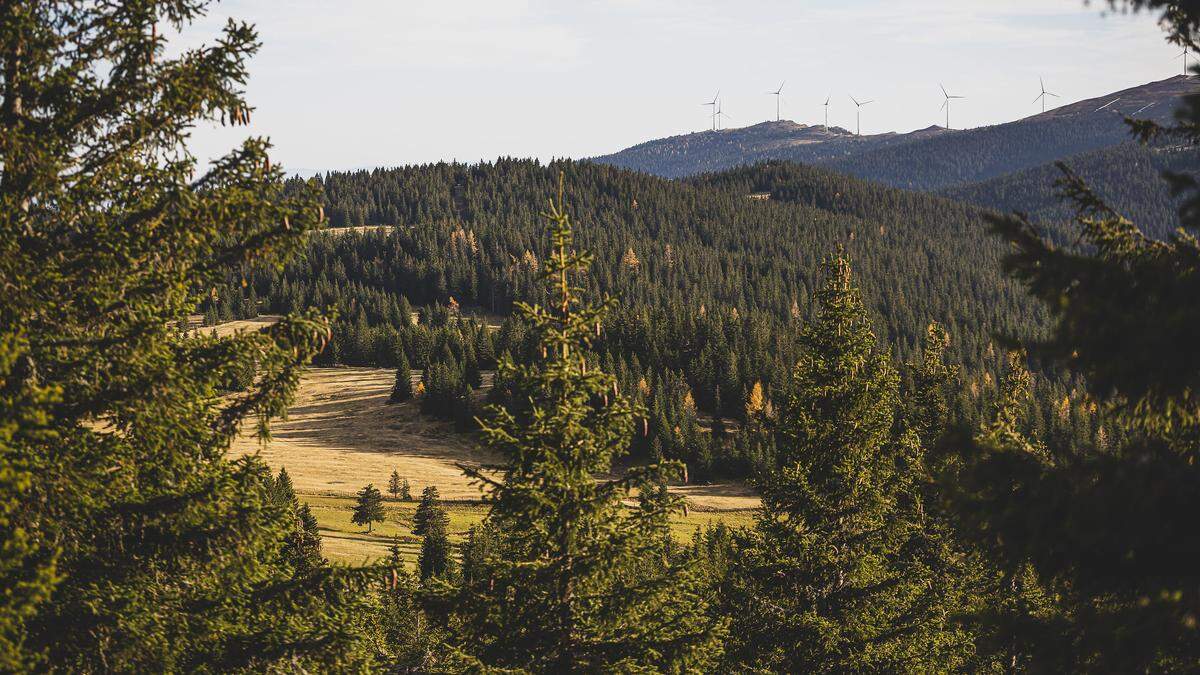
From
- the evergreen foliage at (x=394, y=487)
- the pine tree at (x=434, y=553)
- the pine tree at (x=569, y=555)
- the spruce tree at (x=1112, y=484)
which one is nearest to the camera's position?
the spruce tree at (x=1112, y=484)

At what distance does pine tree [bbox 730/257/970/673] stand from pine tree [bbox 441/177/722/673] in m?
6.45

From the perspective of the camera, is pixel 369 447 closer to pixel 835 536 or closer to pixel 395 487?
pixel 395 487

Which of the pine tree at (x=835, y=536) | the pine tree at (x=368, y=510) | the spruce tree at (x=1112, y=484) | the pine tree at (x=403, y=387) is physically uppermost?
the spruce tree at (x=1112, y=484)

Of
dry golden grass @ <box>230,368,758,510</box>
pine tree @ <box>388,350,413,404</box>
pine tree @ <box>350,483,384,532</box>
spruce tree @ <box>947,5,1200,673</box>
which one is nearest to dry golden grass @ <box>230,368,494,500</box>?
dry golden grass @ <box>230,368,758,510</box>

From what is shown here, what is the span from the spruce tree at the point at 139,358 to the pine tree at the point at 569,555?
273 cm

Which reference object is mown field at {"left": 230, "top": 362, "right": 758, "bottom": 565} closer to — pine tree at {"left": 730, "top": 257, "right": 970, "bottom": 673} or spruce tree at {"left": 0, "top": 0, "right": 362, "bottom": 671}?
pine tree at {"left": 730, "top": 257, "right": 970, "bottom": 673}

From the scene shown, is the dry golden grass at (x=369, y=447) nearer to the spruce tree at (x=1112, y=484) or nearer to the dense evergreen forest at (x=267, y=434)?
the dense evergreen forest at (x=267, y=434)

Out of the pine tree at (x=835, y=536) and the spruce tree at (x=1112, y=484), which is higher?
the spruce tree at (x=1112, y=484)

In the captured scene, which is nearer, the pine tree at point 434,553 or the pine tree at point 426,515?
the pine tree at point 434,553

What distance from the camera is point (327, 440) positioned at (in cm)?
12538

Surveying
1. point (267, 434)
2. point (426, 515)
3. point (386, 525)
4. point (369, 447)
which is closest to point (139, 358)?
point (267, 434)

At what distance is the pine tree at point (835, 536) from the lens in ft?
57.2

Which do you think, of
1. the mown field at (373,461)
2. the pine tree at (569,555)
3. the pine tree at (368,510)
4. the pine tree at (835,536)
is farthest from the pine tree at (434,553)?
the pine tree at (569,555)

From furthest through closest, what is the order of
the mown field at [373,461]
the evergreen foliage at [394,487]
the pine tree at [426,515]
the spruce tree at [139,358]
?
the evergreen foliage at [394,487] → the mown field at [373,461] → the pine tree at [426,515] → the spruce tree at [139,358]
